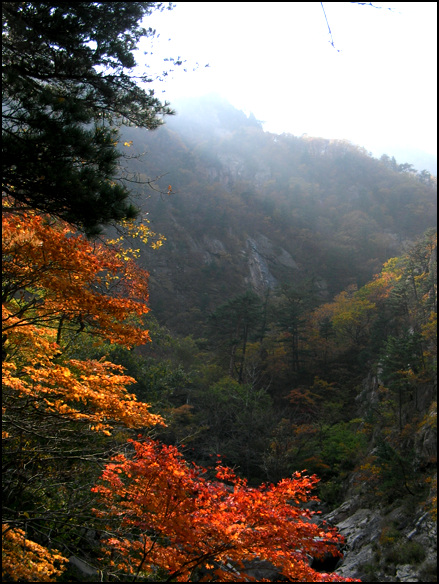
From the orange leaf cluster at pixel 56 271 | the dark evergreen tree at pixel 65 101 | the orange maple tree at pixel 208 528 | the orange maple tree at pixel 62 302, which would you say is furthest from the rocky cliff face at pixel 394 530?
the dark evergreen tree at pixel 65 101

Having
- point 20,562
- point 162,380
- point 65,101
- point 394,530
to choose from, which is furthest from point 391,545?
point 65,101

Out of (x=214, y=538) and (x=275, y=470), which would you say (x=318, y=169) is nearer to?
(x=275, y=470)

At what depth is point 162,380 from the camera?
1714 centimetres

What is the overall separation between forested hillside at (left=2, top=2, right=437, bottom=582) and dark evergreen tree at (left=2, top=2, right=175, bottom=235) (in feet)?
0.10

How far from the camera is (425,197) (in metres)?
61.2

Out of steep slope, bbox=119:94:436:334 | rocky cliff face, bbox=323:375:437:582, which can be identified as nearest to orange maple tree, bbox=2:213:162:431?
rocky cliff face, bbox=323:375:437:582

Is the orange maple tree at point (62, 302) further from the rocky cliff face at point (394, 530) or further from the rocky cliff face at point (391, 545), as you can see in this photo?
the rocky cliff face at point (394, 530)

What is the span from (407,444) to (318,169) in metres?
66.6

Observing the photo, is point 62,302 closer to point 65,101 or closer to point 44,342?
point 44,342

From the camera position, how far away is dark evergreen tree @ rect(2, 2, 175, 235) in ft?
15.4

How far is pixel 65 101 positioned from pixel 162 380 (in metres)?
13.8

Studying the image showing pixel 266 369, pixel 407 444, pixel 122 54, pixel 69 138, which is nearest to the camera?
pixel 69 138

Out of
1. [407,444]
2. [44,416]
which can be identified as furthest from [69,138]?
[407,444]

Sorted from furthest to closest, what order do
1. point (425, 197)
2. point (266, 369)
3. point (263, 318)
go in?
1. point (425, 197)
2. point (263, 318)
3. point (266, 369)
